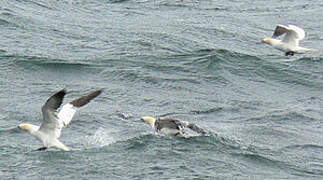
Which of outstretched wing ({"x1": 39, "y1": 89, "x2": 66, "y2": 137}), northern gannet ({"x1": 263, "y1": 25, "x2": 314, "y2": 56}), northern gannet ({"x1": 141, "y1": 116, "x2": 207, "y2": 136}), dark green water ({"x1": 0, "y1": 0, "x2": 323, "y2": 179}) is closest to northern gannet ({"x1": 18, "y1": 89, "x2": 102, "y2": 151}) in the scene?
outstretched wing ({"x1": 39, "y1": 89, "x2": 66, "y2": 137})

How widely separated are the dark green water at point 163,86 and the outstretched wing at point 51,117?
54 centimetres

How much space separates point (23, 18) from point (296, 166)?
1315 centimetres

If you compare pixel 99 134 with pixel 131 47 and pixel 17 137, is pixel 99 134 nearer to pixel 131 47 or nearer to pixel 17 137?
pixel 17 137

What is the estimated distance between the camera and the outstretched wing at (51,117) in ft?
51.4

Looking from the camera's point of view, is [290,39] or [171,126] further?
[290,39]

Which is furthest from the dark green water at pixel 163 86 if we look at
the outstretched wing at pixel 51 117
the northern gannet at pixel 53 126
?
the outstretched wing at pixel 51 117

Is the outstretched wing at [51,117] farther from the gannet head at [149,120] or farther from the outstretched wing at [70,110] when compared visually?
the gannet head at [149,120]

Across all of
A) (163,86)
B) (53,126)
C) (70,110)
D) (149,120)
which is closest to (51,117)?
(53,126)

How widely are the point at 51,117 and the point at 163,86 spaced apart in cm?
573

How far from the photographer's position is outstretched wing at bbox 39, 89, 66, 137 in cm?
1566

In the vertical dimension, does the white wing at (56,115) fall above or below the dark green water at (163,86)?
above

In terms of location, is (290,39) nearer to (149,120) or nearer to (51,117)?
(149,120)

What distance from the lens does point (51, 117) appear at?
16234mm

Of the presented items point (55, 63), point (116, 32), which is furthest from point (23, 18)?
point (55, 63)
